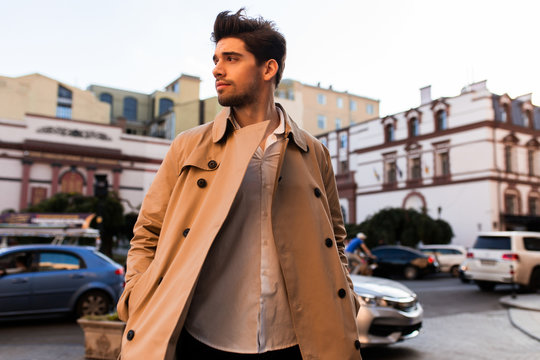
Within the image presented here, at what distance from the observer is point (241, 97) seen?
2057 mm

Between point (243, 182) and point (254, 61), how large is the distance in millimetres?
529

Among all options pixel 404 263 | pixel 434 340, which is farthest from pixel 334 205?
pixel 404 263

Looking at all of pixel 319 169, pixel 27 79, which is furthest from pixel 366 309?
pixel 27 79

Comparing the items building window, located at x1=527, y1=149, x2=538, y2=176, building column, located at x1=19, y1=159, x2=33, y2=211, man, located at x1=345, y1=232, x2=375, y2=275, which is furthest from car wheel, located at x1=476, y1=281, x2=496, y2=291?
building column, located at x1=19, y1=159, x2=33, y2=211

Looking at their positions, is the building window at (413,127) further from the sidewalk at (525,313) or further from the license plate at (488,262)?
the sidewalk at (525,313)

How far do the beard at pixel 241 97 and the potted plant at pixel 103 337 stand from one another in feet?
18.0

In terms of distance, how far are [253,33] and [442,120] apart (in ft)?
134

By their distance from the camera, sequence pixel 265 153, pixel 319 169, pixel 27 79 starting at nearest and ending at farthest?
pixel 265 153 < pixel 319 169 < pixel 27 79

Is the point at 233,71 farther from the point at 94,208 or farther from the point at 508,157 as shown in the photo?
→ the point at 508,157

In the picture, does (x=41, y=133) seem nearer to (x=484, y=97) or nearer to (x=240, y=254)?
(x=484, y=97)

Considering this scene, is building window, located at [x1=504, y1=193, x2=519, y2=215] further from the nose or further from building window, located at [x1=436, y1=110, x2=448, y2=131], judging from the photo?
the nose

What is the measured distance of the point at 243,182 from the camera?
1.93 meters

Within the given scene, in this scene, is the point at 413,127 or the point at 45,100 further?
the point at 45,100

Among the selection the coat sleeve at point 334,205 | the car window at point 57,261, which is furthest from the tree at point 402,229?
the coat sleeve at point 334,205
